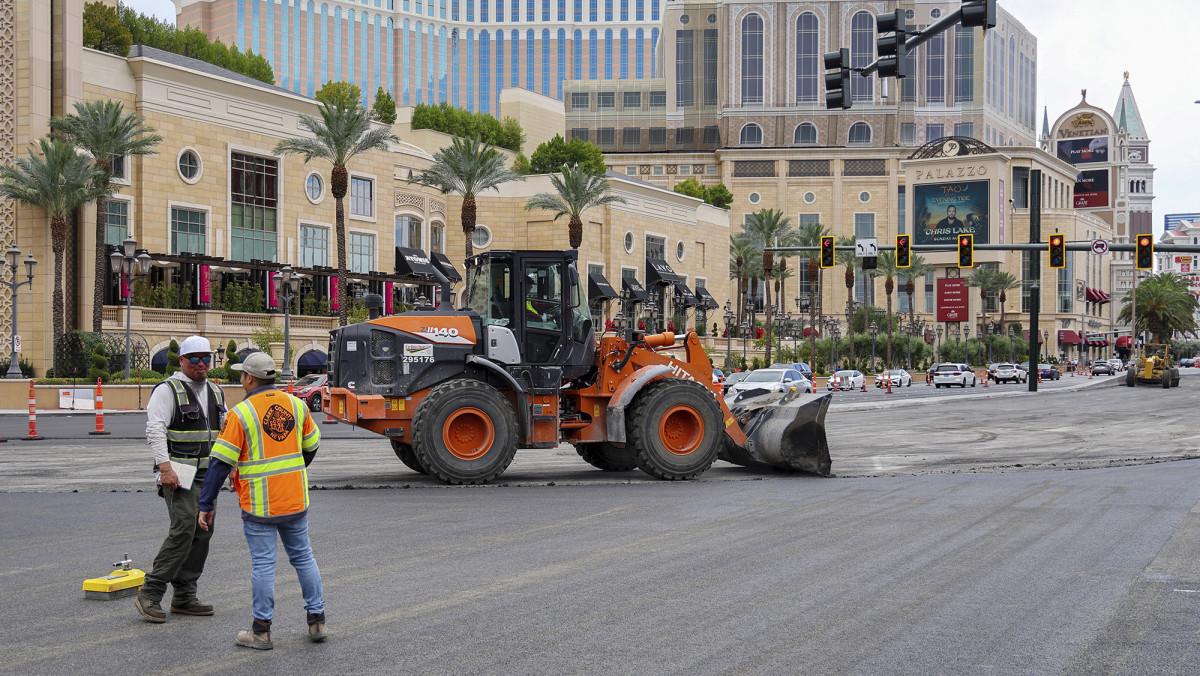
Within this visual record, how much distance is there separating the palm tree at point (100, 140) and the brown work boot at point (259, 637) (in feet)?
145

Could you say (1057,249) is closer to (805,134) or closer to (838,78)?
(838,78)

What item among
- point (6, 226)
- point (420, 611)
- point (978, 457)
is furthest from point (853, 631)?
point (6, 226)

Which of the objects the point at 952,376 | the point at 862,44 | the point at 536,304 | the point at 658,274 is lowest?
the point at 952,376

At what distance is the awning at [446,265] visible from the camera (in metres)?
68.6

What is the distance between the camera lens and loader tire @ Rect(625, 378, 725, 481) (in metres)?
15.5

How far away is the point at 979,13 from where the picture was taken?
14594 millimetres

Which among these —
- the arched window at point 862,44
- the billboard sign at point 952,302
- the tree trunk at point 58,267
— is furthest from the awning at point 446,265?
the arched window at point 862,44

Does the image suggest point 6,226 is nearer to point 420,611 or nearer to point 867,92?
point 420,611

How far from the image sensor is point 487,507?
1262 centimetres

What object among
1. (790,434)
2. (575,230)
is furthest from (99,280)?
(790,434)

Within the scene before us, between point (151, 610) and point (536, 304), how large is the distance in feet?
29.5

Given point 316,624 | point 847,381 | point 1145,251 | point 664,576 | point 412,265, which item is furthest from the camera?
point 412,265

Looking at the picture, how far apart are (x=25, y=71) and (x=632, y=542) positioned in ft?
153

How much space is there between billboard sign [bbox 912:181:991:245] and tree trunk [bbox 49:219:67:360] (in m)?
93.9
